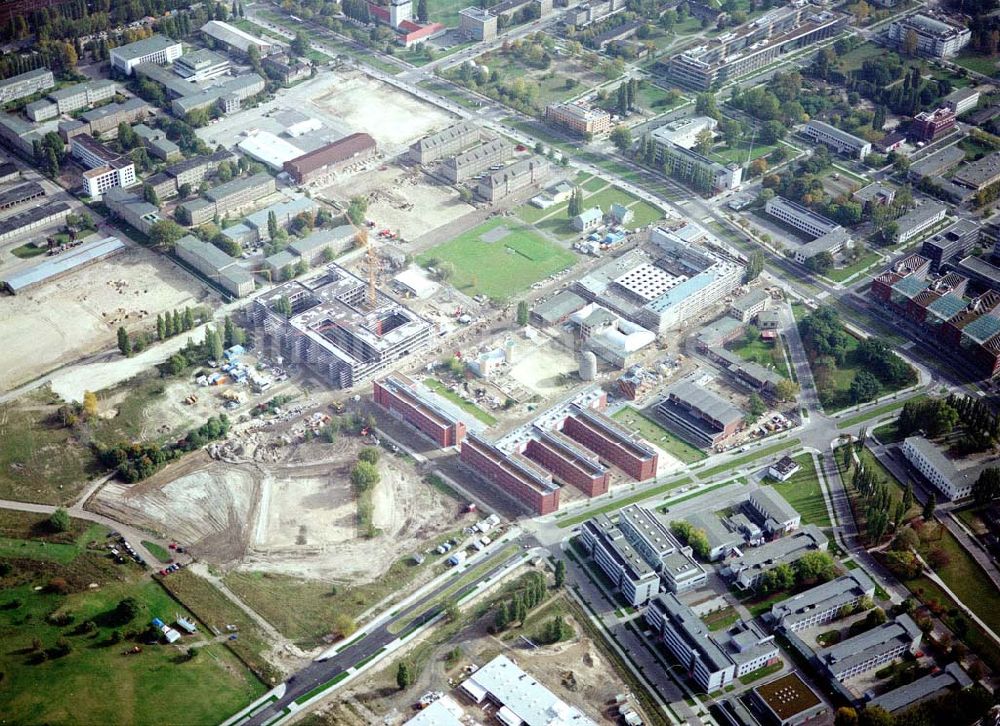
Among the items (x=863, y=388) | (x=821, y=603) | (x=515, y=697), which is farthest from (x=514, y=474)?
(x=863, y=388)

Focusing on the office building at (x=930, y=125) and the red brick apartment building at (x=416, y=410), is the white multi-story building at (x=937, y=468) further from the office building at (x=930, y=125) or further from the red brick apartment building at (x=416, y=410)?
the office building at (x=930, y=125)

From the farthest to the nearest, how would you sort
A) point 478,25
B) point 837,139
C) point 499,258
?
point 478,25
point 837,139
point 499,258

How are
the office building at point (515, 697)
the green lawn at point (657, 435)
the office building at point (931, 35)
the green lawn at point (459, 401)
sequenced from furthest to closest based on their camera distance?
the office building at point (931, 35) < the green lawn at point (459, 401) < the green lawn at point (657, 435) < the office building at point (515, 697)

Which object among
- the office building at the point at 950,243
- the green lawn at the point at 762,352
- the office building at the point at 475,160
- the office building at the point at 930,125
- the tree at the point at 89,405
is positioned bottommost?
the green lawn at the point at 762,352

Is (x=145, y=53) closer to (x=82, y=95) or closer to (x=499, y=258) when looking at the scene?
(x=82, y=95)

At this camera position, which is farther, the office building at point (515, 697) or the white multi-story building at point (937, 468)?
the white multi-story building at point (937, 468)

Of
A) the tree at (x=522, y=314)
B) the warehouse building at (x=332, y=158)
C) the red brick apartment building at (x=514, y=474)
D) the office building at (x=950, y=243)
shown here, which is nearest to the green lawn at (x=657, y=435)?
the red brick apartment building at (x=514, y=474)
